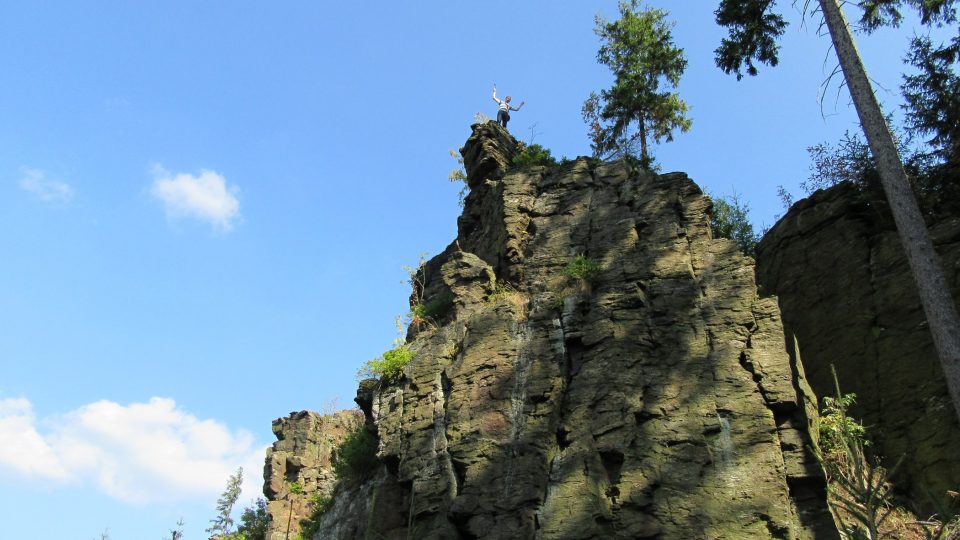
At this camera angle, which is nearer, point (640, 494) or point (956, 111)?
point (640, 494)

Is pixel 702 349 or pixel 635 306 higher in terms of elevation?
pixel 635 306

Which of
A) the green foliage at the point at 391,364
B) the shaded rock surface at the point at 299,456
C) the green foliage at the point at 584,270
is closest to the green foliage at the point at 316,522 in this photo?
the green foliage at the point at 391,364

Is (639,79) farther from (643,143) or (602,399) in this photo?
(602,399)

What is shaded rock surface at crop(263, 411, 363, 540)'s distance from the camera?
30.2 meters

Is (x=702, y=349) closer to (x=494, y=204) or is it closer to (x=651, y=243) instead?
(x=651, y=243)

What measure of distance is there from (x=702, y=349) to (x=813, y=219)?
801cm

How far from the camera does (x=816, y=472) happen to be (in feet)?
32.1

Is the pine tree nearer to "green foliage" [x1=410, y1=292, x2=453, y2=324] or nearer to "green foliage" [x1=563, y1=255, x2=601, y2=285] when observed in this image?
"green foliage" [x1=563, y1=255, x2=601, y2=285]

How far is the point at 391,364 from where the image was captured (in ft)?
45.9

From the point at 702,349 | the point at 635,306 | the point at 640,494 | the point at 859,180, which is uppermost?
the point at 859,180

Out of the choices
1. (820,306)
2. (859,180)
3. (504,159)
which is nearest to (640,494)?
(820,306)

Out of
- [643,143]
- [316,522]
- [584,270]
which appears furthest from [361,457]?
[643,143]

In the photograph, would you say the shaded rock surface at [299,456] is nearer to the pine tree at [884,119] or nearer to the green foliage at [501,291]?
the green foliage at [501,291]

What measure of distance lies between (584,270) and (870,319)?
6521mm
